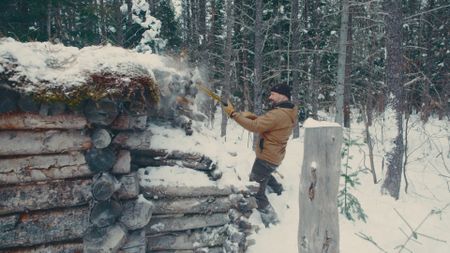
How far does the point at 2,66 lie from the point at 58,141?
36.7 inches

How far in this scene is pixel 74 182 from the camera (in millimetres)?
3898

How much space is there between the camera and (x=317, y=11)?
19516 mm

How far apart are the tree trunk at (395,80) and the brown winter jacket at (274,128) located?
151 inches

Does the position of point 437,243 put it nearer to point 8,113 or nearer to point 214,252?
point 214,252

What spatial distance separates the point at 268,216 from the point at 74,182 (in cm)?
304

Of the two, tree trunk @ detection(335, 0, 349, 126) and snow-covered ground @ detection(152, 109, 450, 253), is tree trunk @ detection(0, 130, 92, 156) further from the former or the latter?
tree trunk @ detection(335, 0, 349, 126)

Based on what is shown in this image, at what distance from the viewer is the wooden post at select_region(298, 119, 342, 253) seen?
318 centimetres

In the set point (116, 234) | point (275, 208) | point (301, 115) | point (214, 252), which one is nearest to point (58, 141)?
point (116, 234)

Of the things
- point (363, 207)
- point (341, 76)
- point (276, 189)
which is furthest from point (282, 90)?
point (341, 76)

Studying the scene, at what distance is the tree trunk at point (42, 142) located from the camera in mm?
3621

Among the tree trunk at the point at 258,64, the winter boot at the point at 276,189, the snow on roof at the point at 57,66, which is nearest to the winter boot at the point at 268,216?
the winter boot at the point at 276,189

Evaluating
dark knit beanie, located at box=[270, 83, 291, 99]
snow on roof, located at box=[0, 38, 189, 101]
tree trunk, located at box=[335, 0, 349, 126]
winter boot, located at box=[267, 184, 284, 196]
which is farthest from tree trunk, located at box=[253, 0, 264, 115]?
snow on roof, located at box=[0, 38, 189, 101]

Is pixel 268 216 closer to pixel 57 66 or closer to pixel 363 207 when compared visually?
pixel 363 207

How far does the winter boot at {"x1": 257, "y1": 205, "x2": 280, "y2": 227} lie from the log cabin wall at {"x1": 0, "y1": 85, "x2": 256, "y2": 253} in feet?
5.85
